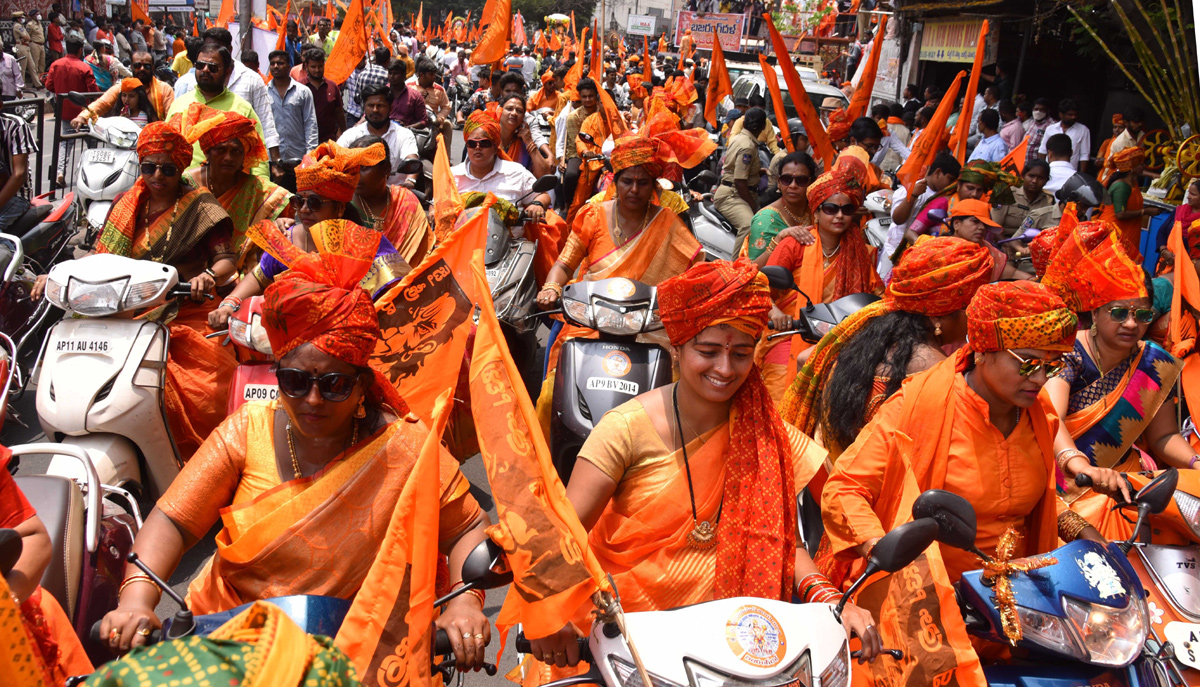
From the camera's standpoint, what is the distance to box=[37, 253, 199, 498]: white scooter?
4211mm

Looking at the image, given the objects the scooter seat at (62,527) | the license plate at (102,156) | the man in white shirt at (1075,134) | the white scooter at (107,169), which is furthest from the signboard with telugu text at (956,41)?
the scooter seat at (62,527)

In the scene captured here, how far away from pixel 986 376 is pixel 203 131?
4161mm

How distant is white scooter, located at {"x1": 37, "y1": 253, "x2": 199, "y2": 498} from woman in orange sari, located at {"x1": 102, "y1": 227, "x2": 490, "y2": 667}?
73.2 inches

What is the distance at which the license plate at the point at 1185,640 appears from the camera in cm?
270

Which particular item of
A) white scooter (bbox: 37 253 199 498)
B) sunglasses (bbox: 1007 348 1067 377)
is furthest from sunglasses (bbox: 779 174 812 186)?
white scooter (bbox: 37 253 199 498)

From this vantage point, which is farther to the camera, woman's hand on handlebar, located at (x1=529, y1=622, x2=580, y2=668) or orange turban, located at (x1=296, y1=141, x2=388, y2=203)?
orange turban, located at (x1=296, y1=141, x2=388, y2=203)

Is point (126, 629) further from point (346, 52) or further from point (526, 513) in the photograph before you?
point (346, 52)

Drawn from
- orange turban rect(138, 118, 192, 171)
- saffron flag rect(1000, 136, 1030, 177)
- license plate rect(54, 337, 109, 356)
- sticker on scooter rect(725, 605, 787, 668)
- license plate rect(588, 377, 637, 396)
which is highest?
orange turban rect(138, 118, 192, 171)

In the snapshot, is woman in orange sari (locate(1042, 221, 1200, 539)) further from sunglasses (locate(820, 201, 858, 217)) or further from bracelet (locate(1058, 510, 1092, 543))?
sunglasses (locate(820, 201, 858, 217))

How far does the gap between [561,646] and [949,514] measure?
94cm

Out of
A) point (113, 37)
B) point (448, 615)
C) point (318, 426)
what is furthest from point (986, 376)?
point (113, 37)

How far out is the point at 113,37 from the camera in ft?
84.7

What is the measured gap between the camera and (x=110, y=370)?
14.1 feet

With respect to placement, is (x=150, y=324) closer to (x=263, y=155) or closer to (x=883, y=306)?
(x=263, y=155)
